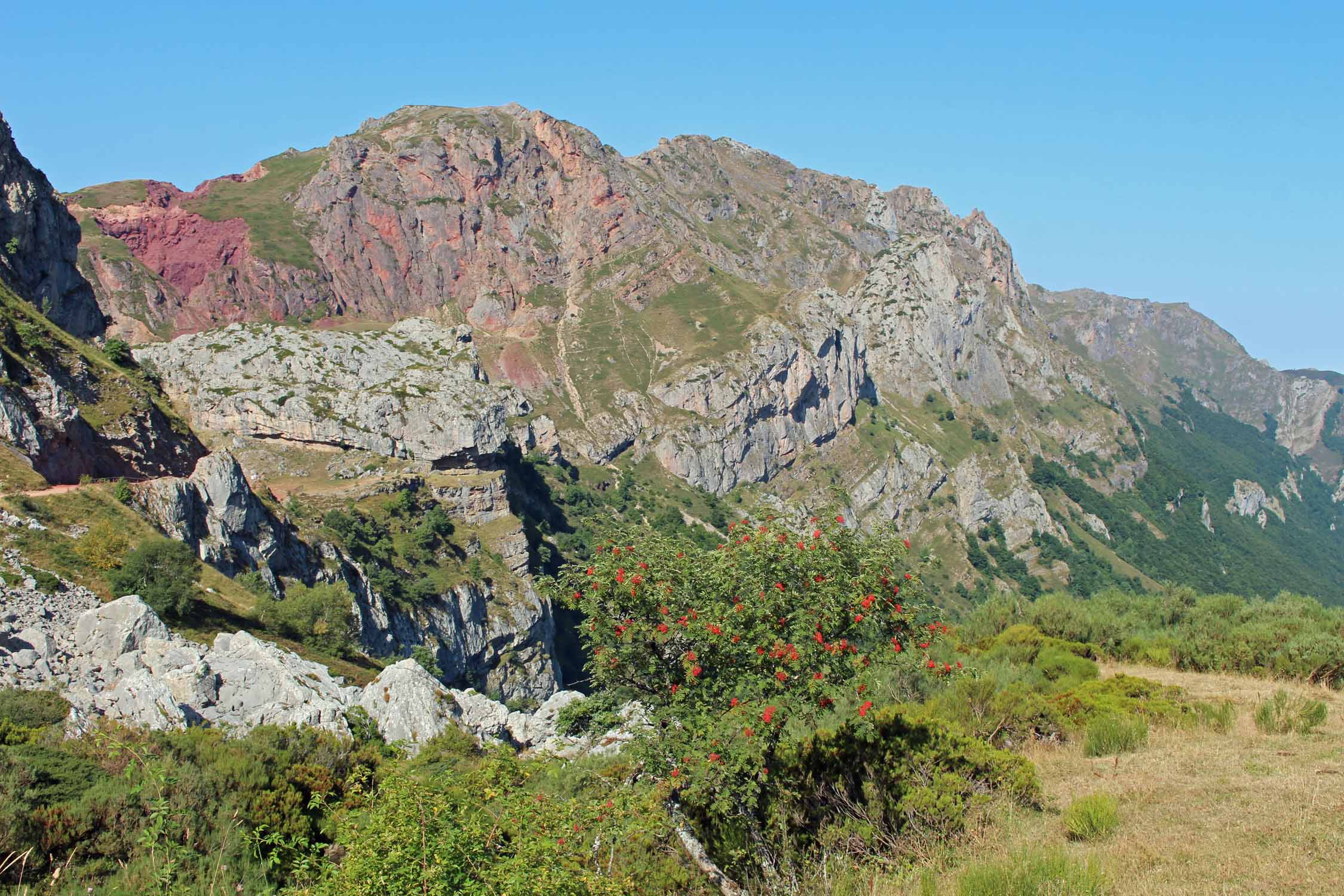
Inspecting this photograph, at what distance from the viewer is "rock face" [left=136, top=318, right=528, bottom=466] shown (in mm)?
84625

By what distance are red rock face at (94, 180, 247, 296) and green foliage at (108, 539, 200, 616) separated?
13316cm

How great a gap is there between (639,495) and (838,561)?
130028mm

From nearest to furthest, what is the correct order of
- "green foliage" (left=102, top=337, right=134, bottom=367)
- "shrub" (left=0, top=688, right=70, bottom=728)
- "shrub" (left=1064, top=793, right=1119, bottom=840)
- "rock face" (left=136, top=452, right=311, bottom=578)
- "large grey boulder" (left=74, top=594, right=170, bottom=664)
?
"shrub" (left=1064, top=793, right=1119, bottom=840) < "shrub" (left=0, top=688, right=70, bottom=728) < "large grey boulder" (left=74, top=594, right=170, bottom=664) < "rock face" (left=136, top=452, right=311, bottom=578) < "green foliage" (left=102, top=337, right=134, bottom=367)

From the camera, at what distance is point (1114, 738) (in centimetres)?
1523

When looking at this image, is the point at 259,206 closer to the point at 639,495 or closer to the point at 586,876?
the point at 639,495

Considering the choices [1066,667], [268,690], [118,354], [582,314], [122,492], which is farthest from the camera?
[582,314]

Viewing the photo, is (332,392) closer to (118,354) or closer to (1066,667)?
(118,354)

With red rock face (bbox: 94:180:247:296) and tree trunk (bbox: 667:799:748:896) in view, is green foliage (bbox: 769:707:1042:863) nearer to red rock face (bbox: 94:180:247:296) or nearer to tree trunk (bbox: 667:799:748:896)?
tree trunk (bbox: 667:799:748:896)

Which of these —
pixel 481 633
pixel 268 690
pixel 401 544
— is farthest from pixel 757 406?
pixel 268 690

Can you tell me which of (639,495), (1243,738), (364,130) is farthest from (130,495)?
(364,130)

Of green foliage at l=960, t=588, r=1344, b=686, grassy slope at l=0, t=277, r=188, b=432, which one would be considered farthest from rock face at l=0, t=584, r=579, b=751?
grassy slope at l=0, t=277, r=188, b=432

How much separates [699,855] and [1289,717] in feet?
38.7

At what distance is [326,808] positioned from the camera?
36.7 ft

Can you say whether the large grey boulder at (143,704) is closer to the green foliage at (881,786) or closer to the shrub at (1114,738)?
the green foliage at (881,786)
